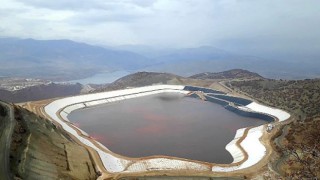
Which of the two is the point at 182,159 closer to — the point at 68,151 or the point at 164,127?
the point at 68,151

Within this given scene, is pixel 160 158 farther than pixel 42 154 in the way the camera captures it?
Yes

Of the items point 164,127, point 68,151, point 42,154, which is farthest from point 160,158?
point 164,127

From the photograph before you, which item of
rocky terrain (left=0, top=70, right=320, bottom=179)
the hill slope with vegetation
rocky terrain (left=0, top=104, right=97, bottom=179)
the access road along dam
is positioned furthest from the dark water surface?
rocky terrain (left=0, top=104, right=97, bottom=179)

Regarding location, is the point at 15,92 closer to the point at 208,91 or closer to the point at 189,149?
the point at 208,91

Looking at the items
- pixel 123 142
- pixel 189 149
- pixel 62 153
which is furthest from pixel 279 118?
pixel 62 153

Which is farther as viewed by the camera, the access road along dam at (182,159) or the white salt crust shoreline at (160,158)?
the white salt crust shoreline at (160,158)

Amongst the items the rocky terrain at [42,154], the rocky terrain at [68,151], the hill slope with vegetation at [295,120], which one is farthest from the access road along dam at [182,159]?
the rocky terrain at [42,154]

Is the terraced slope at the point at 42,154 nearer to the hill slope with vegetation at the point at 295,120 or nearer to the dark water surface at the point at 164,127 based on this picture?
the dark water surface at the point at 164,127

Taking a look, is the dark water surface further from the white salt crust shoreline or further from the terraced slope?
the terraced slope

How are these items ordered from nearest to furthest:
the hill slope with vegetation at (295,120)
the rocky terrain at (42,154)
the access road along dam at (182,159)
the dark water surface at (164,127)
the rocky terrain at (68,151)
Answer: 1. the hill slope with vegetation at (295,120)
2. the rocky terrain at (68,151)
3. the rocky terrain at (42,154)
4. the access road along dam at (182,159)
5. the dark water surface at (164,127)
